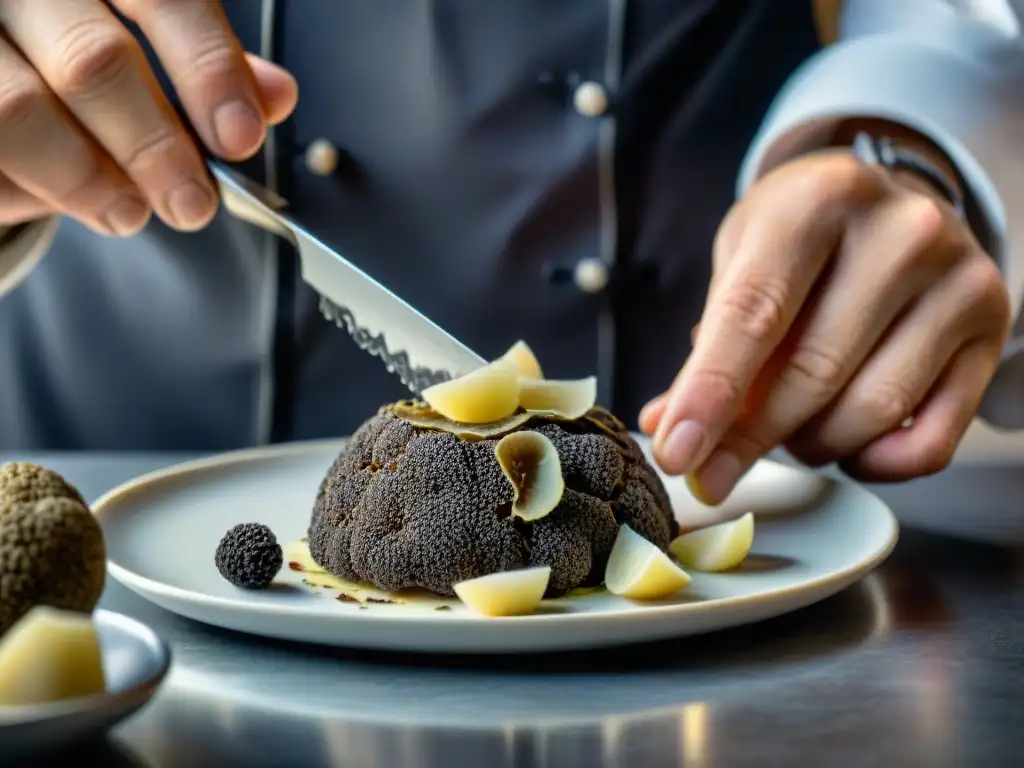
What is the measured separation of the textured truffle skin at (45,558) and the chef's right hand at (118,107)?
0.53 m

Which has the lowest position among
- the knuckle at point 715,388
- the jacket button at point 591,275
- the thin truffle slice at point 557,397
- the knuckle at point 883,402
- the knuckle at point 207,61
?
the jacket button at point 591,275

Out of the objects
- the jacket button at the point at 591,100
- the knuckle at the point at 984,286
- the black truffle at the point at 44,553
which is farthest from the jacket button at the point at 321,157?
the black truffle at the point at 44,553

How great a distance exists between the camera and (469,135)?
72.9 inches

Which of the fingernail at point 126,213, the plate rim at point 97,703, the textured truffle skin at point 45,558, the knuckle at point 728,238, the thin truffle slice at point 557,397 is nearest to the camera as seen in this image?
the plate rim at point 97,703

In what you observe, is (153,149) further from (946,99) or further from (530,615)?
(946,99)

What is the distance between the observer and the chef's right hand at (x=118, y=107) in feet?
3.79

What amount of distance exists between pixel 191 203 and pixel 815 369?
0.66 m

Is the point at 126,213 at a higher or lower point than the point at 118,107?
lower

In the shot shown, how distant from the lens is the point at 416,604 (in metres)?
1.03

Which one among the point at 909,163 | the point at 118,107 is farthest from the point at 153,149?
the point at 909,163

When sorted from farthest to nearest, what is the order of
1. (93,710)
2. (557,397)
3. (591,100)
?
(591,100)
(557,397)
(93,710)

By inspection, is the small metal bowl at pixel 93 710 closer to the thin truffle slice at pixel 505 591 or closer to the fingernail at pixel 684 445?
the thin truffle slice at pixel 505 591

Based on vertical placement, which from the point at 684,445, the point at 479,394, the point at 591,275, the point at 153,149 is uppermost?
the point at 153,149

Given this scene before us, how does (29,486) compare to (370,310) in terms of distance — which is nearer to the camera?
(29,486)
